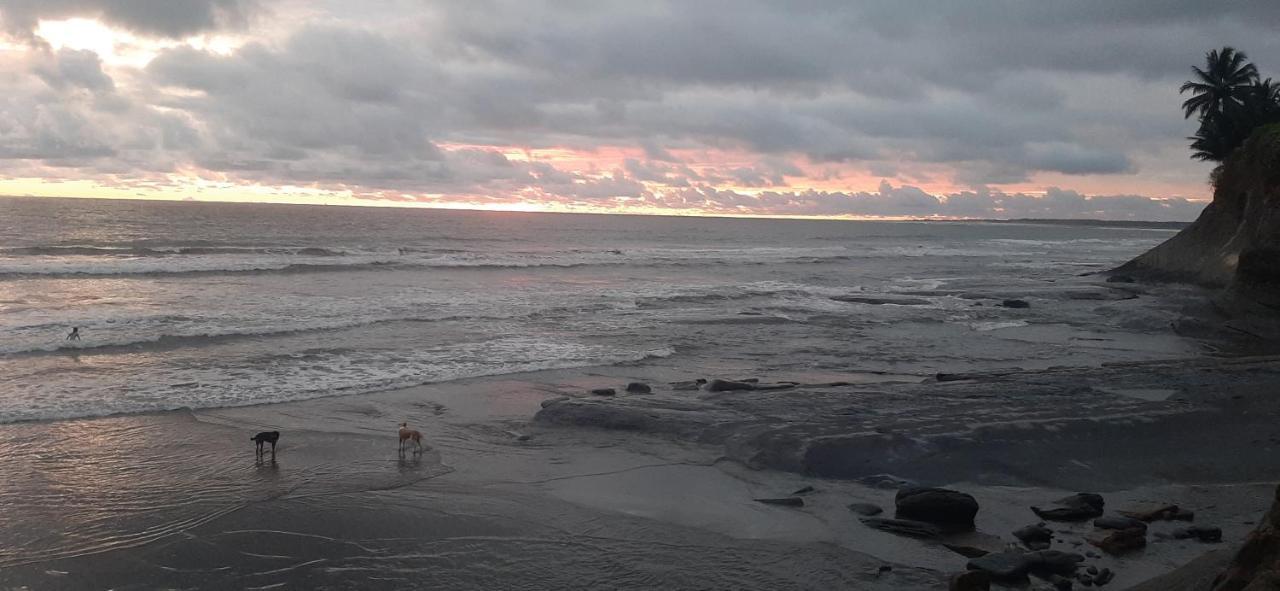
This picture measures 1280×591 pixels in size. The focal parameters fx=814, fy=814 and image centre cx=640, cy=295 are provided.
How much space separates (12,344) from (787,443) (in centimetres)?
1682

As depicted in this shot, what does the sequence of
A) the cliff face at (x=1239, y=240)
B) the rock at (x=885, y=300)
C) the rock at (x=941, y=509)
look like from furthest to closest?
the rock at (x=885, y=300), the cliff face at (x=1239, y=240), the rock at (x=941, y=509)

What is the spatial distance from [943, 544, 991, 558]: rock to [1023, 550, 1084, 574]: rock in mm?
472

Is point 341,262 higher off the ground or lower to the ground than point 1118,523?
higher

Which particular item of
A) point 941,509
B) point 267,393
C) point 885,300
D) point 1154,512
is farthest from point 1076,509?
point 885,300

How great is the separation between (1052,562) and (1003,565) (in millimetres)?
410

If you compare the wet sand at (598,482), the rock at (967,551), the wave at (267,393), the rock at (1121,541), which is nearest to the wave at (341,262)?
the wave at (267,393)

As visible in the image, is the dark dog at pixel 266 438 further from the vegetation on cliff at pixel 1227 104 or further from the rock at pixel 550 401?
the vegetation on cliff at pixel 1227 104

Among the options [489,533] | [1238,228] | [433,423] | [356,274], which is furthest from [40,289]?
[1238,228]

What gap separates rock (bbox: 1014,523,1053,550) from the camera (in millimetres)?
7362

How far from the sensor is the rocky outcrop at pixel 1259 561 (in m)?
3.94

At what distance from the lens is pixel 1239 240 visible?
3002cm

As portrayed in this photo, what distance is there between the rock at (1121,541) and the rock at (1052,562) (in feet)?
1.79

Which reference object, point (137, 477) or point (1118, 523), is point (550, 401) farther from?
point (1118, 523)

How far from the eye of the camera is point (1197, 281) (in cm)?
3416
